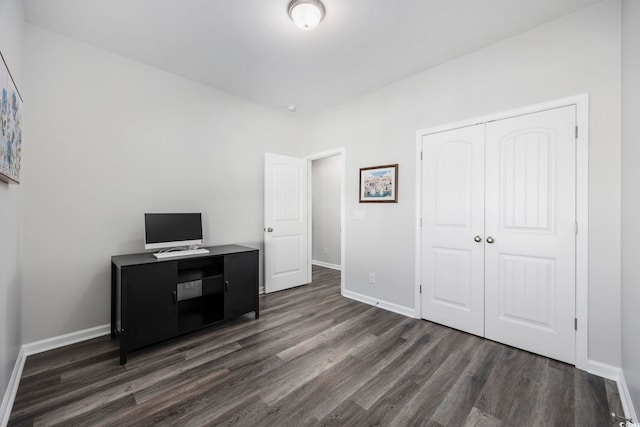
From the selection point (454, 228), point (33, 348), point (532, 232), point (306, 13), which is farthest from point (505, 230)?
point (33, 348)

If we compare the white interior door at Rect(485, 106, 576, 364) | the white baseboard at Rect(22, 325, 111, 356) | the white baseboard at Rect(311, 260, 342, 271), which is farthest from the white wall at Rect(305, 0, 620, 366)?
the white baseboard at Rect(22, 325, 111, 356)

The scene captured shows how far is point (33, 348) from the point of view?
2.24 meters

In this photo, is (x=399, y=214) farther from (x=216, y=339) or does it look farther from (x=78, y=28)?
(x=78, y=28)

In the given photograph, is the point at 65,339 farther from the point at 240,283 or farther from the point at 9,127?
the point at 9,127

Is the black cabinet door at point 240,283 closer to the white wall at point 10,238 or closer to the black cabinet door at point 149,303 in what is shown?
the black cabinet door at point 149,303

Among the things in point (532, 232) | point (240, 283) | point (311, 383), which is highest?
point (532, 232)

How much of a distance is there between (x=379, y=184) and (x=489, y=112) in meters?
1.31

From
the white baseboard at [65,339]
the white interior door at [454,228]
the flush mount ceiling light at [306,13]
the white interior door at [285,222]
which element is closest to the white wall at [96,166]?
the white baseboard at [65,339]

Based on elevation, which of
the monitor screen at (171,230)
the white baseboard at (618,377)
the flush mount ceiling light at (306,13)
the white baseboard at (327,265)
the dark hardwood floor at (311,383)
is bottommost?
the dark hardwood floor at (311,383)

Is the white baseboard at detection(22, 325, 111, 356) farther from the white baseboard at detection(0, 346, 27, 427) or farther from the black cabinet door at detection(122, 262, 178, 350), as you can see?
the black cabinet door at detection(122, 262, 178, 350)

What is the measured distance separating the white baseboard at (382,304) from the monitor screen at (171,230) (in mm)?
2073

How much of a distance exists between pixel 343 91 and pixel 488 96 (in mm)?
1654

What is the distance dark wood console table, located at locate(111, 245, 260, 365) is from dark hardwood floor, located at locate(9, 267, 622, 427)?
0.15 m

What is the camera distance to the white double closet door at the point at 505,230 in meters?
2.13
